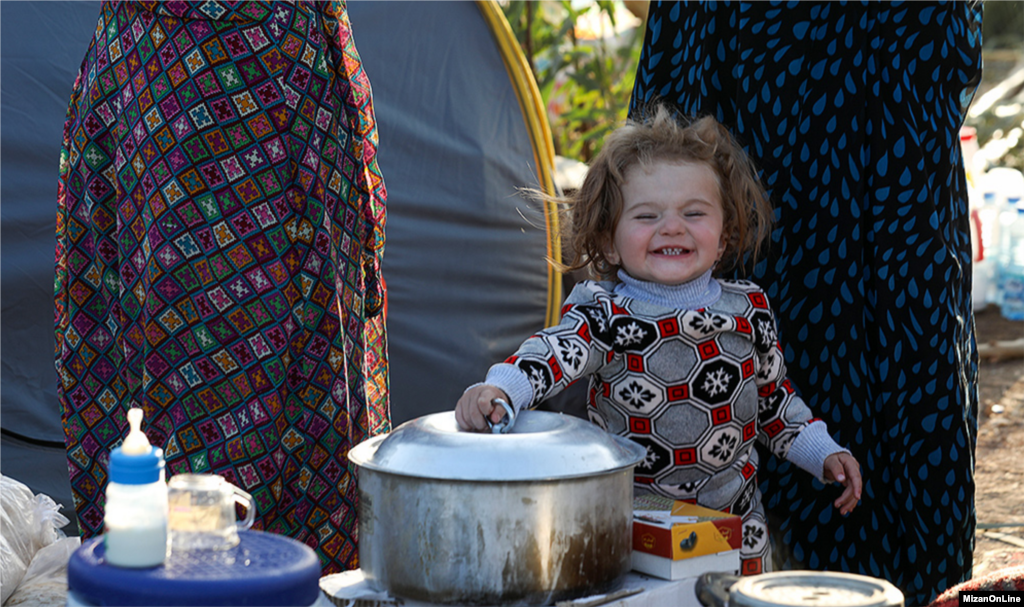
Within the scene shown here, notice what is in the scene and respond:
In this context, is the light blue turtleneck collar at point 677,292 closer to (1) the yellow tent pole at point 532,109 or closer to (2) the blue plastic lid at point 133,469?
(2) the blue plastic lid at point 133,469

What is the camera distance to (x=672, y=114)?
1.71 metres

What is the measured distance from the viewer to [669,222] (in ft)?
4.71

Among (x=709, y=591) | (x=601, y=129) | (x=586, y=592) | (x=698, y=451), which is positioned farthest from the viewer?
(x=601, y=129)

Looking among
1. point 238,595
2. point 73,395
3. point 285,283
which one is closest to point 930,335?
point 285,283

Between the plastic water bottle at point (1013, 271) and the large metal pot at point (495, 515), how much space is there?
4553 mm

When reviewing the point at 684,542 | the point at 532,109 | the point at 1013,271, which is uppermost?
the point at 532,109

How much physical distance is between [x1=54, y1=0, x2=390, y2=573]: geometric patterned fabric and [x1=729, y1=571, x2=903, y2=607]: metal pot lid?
765mm

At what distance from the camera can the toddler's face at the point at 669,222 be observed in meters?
1.43

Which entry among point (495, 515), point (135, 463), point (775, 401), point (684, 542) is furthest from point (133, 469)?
point (775, 401)

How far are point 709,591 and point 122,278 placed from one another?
94cm

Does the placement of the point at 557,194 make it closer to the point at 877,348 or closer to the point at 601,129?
the point at 877,348

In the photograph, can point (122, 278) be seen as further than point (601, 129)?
No

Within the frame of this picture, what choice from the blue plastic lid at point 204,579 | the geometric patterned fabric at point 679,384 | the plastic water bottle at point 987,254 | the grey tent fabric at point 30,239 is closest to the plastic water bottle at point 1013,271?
the plastic water bottle at point 987,254

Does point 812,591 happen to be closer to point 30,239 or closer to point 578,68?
point 30,239
